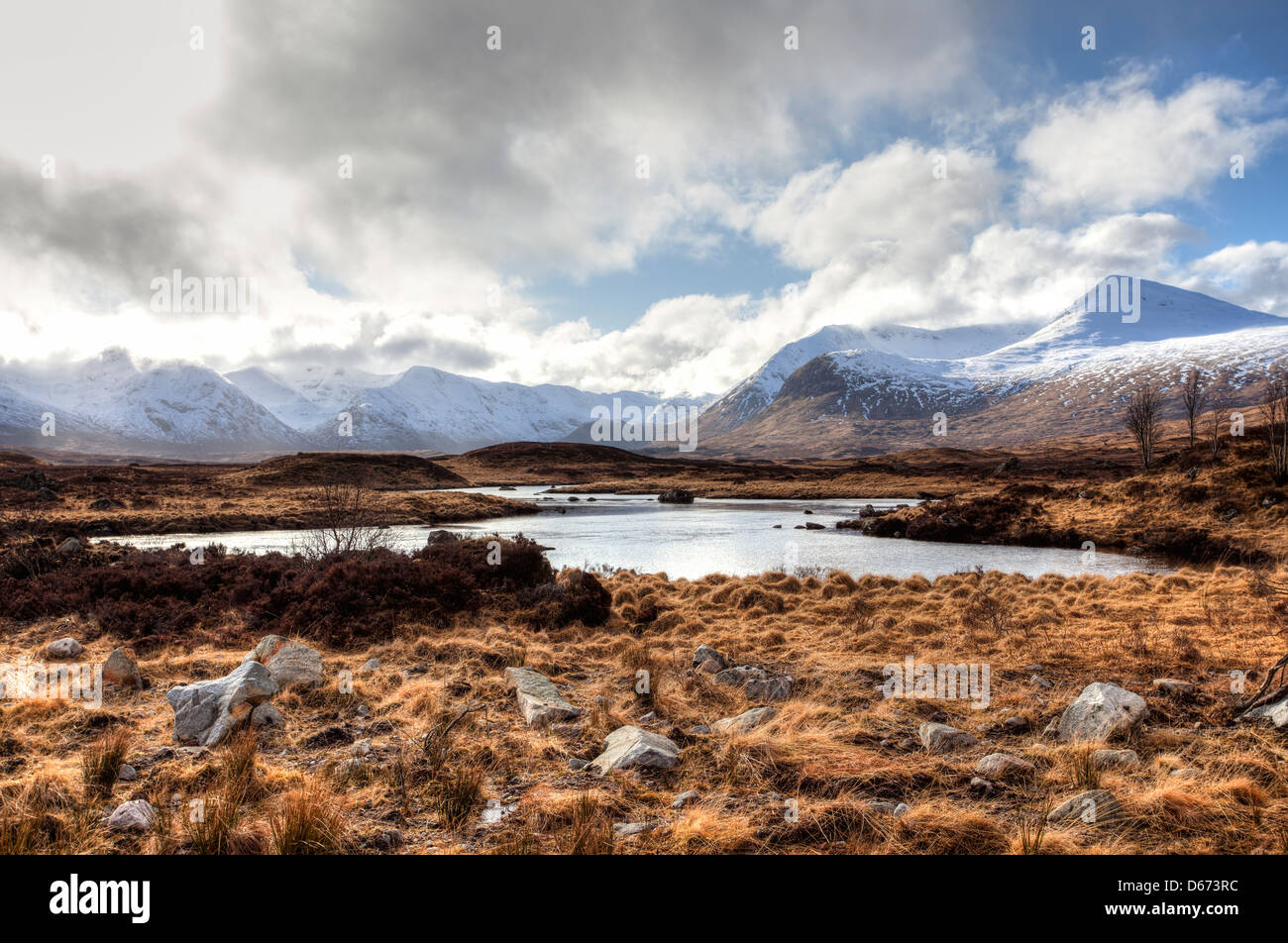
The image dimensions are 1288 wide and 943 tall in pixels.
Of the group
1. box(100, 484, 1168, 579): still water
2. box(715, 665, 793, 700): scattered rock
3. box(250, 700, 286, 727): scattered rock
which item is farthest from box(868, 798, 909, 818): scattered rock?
box(100, 484, 1168, 579): still water

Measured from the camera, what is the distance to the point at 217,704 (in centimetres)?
727

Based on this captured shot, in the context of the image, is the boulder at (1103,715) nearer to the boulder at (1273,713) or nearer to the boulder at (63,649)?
the boulder at (1273,713)

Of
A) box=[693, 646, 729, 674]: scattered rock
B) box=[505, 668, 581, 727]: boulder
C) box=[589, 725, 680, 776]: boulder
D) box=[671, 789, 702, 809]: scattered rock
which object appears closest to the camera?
box=[671, 789, 702, 809]: scattered rock

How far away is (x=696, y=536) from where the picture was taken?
117 feet

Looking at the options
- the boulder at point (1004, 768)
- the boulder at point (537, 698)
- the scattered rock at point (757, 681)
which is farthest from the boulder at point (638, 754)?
the boulder at point (1004, 768)

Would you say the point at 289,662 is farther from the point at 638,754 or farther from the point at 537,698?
the point at 638,754

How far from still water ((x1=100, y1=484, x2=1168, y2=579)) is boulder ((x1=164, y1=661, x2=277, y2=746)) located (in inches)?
641

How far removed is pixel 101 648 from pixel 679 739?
10521mm

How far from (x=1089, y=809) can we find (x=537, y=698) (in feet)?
19.8

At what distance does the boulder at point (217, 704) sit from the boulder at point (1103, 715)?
31.5 feet

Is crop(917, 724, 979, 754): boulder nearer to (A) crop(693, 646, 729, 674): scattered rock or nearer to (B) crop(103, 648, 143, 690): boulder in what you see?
(A) crop(693, 646, 729, 674): scattered rock

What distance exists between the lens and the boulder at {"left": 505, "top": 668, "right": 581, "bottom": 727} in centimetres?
772
